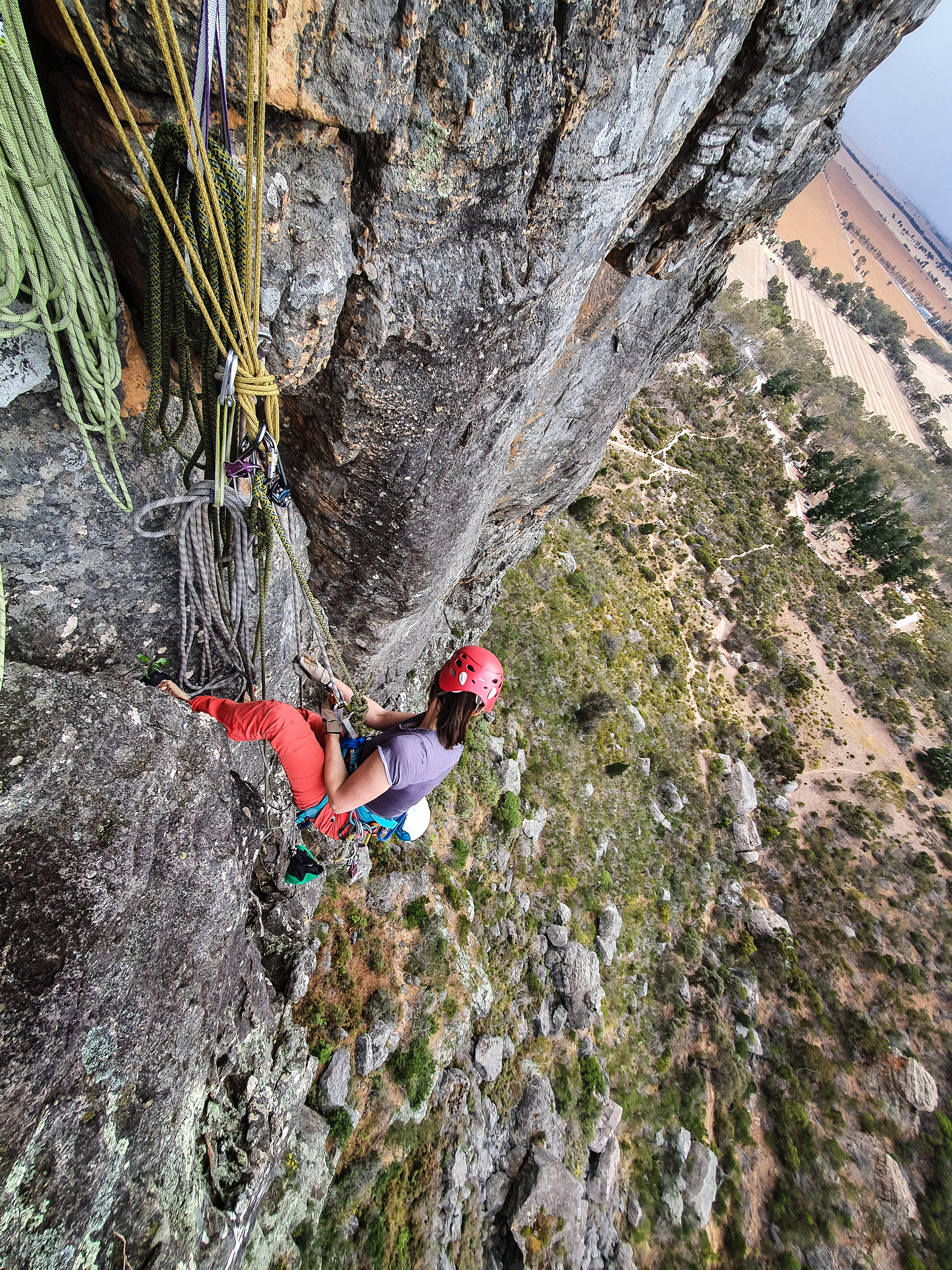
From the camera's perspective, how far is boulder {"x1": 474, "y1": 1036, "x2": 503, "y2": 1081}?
391 inches

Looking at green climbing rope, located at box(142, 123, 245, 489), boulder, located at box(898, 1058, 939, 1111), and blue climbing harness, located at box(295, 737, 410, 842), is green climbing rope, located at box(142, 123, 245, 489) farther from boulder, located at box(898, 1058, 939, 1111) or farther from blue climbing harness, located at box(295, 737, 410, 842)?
boulder, located at box(898, 1058, 939, 1111)

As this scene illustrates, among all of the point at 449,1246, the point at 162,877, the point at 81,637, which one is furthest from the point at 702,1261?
the point at 81,637

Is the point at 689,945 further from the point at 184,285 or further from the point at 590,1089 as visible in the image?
the point at 184,285

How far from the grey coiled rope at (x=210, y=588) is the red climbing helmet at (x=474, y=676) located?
1.45 meters

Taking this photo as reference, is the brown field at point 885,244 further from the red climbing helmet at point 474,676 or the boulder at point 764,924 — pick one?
the red climbing helmet at point 474,676

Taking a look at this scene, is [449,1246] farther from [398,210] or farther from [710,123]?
[710,123]

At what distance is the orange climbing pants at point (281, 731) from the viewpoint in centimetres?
336

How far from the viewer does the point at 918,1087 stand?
16.3 meters

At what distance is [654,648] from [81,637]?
68.4ft

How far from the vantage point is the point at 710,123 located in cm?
392

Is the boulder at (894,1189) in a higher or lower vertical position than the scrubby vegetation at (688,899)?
lower

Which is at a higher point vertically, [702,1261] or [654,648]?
[654,648]

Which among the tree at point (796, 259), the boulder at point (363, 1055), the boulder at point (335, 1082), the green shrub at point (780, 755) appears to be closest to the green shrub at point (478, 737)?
the boulder at point (363, 1055)

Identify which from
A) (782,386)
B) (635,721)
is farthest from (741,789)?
(782,386)
